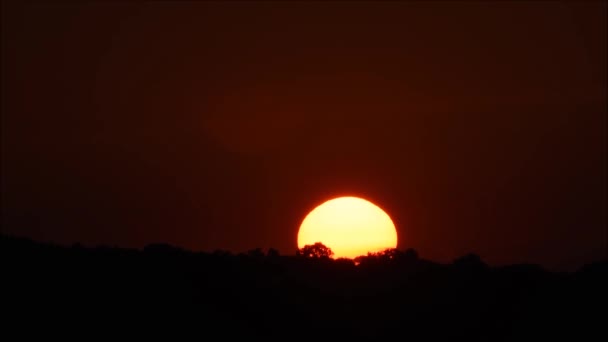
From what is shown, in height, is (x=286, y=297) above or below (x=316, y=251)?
below

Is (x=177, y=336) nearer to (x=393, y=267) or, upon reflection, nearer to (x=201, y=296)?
(x=201, y=296)

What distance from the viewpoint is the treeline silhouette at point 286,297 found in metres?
61.9

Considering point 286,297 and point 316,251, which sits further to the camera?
point 316,251

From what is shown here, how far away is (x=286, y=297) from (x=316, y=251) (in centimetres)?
1235

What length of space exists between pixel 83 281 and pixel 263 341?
10.3m

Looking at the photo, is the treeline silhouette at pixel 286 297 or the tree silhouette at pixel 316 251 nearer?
the treeline silhouette at pixel 286 297

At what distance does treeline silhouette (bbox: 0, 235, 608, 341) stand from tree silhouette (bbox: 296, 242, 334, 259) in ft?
17.2

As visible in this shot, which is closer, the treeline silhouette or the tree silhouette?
the treeline silhouette

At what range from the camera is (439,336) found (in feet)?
216

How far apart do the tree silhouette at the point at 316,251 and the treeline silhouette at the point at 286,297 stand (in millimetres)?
5233

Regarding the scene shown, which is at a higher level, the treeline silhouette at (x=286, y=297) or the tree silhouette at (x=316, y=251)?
the tree silhouette at (x=316, y=251)

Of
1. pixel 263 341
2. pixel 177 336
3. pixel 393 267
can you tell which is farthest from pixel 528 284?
pixel 177 336

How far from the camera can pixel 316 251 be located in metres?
81.6

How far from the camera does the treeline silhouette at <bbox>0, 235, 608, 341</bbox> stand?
61.9 m
